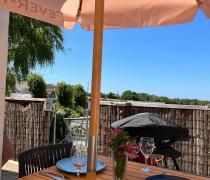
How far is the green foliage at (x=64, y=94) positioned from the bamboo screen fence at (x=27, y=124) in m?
6.51

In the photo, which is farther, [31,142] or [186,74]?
[186,74]

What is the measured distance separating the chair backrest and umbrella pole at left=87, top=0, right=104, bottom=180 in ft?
2.51

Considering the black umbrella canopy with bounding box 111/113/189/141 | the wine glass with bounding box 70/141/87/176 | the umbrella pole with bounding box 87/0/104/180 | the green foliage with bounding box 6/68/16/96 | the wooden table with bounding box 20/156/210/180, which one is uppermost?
the green foliage with bounding box 6/68/16/96

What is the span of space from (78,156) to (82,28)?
1175 mm

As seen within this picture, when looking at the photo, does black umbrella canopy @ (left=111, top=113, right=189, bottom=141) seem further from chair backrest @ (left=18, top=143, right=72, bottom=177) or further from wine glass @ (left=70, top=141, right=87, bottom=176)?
wine glass @ (left=70, top=141, right=87, bottom=176)

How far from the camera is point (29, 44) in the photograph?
21.0 feet

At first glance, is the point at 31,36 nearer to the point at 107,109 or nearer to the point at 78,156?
the point at 107,109

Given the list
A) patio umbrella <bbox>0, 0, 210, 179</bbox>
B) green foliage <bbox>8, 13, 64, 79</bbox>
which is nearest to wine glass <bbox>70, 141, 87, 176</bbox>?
patio umbrella <bbox>0, 0, 210, 179</bbox>

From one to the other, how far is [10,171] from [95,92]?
3563 mm

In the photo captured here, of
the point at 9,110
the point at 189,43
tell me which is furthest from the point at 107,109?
the point at 189,43

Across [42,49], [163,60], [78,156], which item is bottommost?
[78,156]

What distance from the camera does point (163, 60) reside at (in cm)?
1802

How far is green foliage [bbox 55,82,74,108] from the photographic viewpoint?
11766 mm

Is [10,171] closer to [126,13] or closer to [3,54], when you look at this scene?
[3,54]
